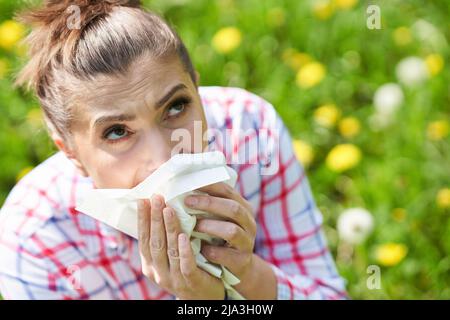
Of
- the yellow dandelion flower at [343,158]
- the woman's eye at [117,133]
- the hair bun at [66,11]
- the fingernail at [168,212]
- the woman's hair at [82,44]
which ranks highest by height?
the hair bun at [66,11]

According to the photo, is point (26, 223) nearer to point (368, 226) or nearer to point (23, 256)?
point (23, 256)

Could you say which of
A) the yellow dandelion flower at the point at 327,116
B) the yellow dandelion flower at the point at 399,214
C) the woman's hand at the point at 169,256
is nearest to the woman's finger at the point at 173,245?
the woman's hand at the point at 169,256

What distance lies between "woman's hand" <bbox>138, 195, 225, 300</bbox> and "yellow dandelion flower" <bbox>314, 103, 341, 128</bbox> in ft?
2.35

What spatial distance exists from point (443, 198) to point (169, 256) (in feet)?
2.57

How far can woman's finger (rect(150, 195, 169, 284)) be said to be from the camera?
3.68 ft

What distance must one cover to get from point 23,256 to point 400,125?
0.95 m

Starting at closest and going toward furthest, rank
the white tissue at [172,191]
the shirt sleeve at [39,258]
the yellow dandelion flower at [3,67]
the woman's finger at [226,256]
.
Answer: the white tissue at [172,191]
the woman's finger at [226,256]
the shirt sleeve at [39,258]
the yellow dandelion flower at [3,67]

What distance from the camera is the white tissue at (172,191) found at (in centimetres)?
111

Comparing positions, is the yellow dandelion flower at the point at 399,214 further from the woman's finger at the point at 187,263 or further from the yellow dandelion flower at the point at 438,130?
the woman's finger at the point at 187,263

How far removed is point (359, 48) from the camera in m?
2.06

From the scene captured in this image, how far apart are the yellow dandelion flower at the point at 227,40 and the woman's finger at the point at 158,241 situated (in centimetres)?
95

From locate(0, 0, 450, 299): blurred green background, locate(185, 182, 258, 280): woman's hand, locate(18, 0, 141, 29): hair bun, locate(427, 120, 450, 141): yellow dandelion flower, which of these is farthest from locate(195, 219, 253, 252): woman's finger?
locate(427, 120, 450, 141): yellow dandelion flower

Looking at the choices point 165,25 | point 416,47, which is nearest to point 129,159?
point 165,25

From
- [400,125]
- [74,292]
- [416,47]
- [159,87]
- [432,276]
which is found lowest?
[432,276]
